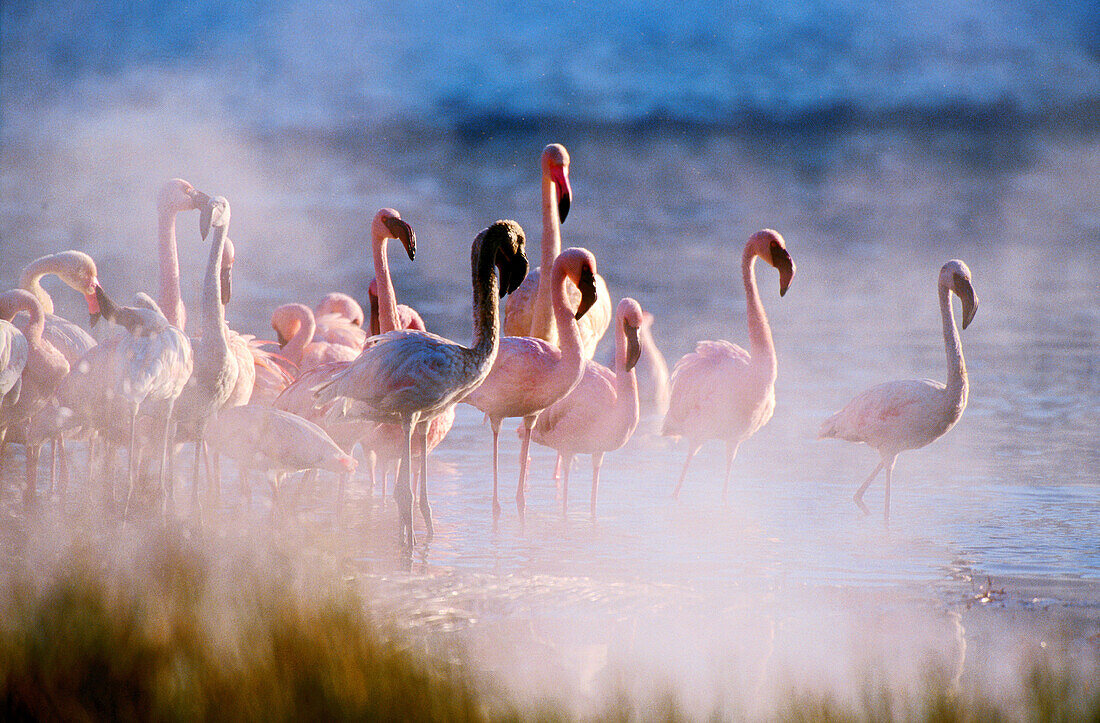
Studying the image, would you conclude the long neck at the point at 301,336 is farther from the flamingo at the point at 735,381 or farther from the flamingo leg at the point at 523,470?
the flamingo at the point at 735,381

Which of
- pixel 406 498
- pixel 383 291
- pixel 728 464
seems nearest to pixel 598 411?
pixel 728 464

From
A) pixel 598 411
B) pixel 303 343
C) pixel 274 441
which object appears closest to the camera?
pixel 274 441

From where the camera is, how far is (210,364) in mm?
4844

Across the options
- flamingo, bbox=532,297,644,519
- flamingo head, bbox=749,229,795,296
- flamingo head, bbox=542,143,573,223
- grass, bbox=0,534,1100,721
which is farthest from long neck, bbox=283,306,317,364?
grass, bbox=0,534,1100,721

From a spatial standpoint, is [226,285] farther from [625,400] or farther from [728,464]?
[728,464]

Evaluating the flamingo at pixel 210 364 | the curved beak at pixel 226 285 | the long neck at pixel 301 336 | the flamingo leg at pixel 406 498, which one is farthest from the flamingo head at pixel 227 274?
the flamingo leg at pixel 406 498

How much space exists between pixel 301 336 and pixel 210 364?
2947 millimetres

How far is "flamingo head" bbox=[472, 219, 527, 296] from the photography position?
15.2ft

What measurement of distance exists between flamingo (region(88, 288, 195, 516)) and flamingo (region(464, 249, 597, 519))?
145 centimetres

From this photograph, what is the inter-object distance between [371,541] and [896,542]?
244 cm

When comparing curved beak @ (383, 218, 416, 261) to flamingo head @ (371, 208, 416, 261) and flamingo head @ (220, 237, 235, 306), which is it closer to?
flamingo head @ (371, 208, 416, 261)

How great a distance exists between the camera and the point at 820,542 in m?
5.12

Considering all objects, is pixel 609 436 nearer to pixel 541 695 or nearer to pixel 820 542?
pixel 820 542

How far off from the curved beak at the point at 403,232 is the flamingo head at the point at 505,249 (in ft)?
3.25
